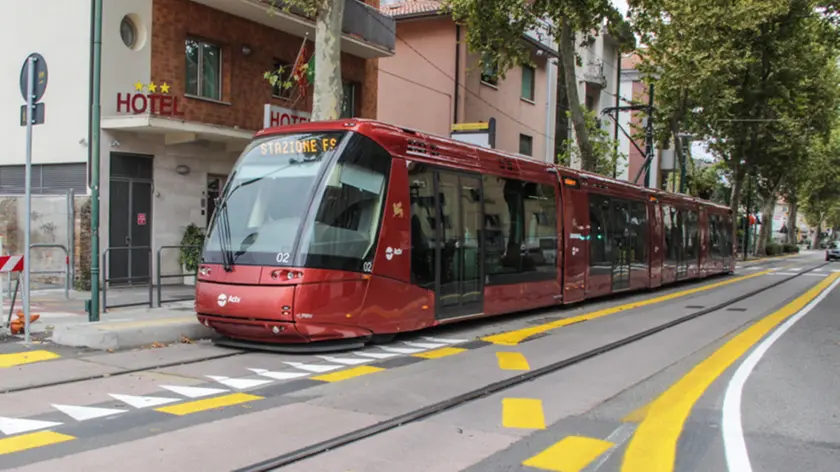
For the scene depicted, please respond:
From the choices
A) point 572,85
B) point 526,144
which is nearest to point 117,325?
point 572,85

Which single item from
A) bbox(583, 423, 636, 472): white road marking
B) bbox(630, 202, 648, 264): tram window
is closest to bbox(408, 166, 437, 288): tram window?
bbox(583, 423, 636, 472): white road marking

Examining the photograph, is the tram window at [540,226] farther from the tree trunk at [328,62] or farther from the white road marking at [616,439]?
the white road marking at [616,439]

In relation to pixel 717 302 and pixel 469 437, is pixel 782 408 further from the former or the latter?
pixel 717 302

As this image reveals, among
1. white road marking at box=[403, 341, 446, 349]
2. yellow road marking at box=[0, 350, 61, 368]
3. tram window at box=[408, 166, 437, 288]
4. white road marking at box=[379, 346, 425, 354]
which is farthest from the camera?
tram window at box=[408, 166, 437, 288]

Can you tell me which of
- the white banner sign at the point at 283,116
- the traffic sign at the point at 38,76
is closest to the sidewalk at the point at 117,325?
the traffic sign at the point at 38,76

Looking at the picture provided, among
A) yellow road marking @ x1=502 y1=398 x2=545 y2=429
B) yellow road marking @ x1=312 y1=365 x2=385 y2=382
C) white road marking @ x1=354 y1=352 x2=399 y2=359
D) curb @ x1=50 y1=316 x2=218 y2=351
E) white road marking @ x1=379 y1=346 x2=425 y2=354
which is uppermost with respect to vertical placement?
curb @ x1=50 y1=316 x2=218 y2=351

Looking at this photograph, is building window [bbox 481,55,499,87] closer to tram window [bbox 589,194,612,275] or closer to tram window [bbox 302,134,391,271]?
tram window [bbox 589,194,612,275]

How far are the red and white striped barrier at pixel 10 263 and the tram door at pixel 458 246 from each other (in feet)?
19.0

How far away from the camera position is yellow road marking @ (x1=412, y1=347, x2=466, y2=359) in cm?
845

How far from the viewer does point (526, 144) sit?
30219 millimetres

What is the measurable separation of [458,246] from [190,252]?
7.97 m

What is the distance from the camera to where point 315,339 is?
26.7 ft

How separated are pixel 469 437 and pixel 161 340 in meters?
5.47

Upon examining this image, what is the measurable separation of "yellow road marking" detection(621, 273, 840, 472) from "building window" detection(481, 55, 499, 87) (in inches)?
561
